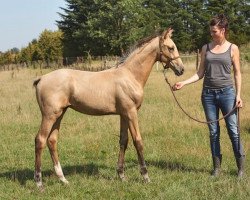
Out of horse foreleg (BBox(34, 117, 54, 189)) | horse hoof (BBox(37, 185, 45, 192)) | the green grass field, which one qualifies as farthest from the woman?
horse hoof (BBox(37, 185, 45, 192))

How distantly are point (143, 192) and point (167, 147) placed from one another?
2412 millimetres

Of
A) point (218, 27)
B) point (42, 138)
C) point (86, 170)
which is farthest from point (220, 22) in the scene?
point (86, 170)

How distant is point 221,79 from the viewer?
18.3 feet

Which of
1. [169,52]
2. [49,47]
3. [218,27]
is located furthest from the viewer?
[49,47]

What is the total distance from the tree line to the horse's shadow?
25.4 metres

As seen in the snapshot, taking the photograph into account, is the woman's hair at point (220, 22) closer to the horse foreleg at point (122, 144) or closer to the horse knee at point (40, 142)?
the horse foreleg at point (122, 144)

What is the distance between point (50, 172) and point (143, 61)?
7.72 feet

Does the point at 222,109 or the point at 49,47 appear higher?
the point at 222,109

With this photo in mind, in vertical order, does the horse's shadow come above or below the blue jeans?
below

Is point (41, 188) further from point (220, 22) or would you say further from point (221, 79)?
point (220, 22)

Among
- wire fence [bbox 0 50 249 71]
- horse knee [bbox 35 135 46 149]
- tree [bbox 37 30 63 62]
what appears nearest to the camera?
horse knee [bbox 35 135 46 149]

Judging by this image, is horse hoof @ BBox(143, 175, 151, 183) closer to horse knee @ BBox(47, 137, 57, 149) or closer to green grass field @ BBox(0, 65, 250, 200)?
green grass field @ BBox(0, 65, 250, 200)

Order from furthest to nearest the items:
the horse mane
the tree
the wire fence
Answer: the tree, the wire fence, the horse mane

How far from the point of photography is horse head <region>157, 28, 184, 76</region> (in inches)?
227
